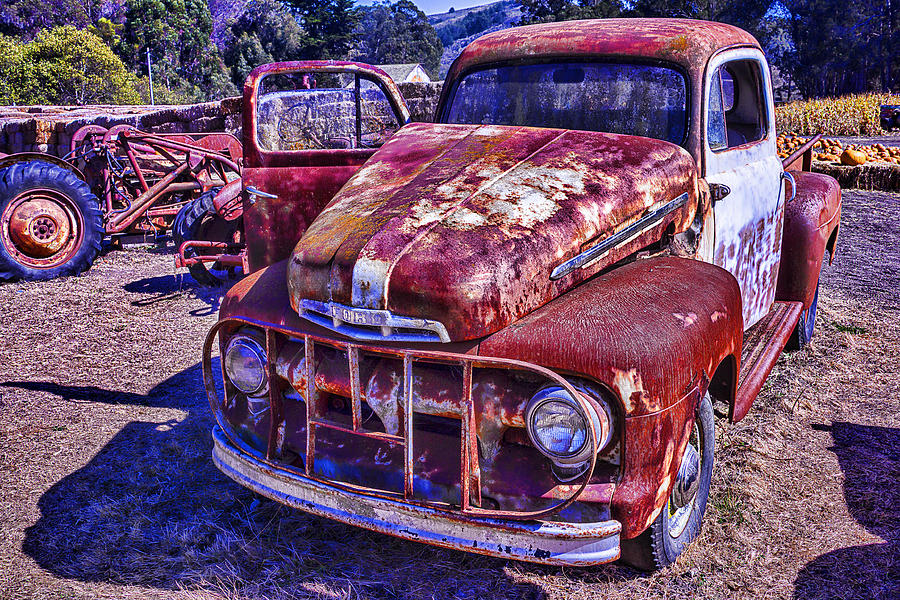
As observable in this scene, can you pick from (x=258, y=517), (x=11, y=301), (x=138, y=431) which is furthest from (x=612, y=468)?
(x=11, y=301)

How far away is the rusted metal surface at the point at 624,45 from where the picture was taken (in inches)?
126

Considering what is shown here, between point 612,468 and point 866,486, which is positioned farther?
point 866,486

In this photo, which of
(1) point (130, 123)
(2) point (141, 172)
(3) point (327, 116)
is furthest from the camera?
(1) point (130, 123)

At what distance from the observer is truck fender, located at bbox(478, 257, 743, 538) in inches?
80.9

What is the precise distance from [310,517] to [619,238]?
1750 millimetres

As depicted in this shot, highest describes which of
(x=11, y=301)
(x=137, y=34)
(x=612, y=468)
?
(x=137, y=34)

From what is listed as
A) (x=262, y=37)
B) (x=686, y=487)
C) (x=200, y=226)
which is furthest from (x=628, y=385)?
(x=262, y=37)

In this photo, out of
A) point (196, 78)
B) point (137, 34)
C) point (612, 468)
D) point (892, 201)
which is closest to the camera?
point (612, 468)

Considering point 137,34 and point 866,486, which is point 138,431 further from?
point 137,34

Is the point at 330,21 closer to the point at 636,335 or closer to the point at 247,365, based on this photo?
the point at 247,365

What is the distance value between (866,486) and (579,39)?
2481 millimetres

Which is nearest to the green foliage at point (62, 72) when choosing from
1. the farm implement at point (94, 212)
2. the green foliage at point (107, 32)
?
the green foliage at point (107, 32)

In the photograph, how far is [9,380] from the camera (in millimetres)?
4734

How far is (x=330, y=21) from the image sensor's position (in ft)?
202
